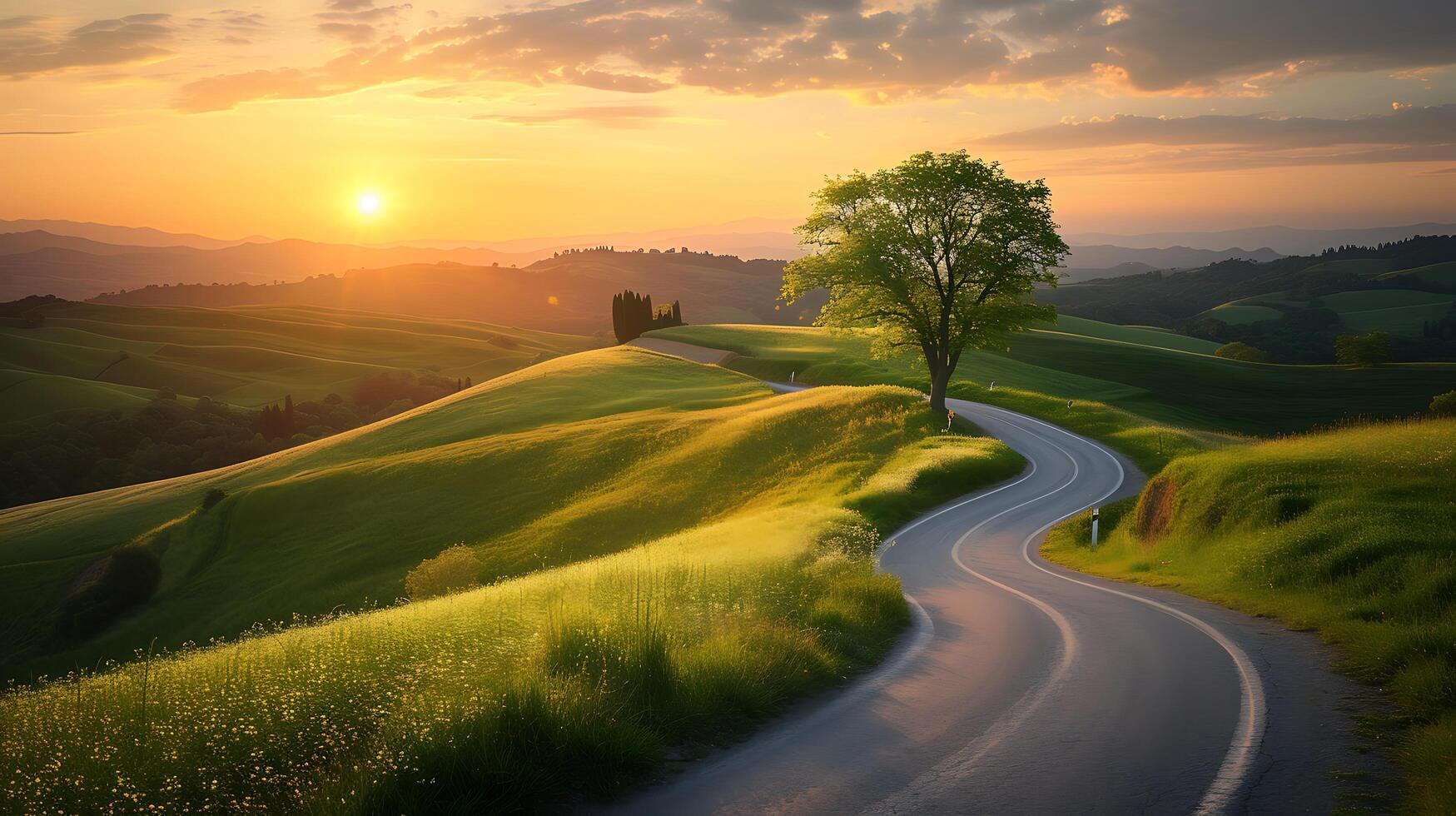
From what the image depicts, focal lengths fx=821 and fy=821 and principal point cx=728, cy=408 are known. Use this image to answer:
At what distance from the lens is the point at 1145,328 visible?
158875 millimetres

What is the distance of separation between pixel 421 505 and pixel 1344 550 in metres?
43.7

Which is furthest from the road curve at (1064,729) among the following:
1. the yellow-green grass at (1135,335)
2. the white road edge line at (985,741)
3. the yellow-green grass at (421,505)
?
the yellow-green grass at (1135,335)

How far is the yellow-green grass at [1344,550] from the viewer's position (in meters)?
8.80

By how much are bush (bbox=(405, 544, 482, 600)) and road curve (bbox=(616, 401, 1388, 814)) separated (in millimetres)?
25635

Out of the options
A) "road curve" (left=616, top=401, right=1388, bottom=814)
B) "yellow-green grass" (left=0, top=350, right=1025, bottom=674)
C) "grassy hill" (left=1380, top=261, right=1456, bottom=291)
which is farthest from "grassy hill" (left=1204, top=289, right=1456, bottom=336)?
"road curve" (left=616, top=401, right=1388, bottom=814)

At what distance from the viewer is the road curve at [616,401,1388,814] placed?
681 cm

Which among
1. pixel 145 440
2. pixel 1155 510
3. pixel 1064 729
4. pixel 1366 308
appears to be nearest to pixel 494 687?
pixel 1064 729

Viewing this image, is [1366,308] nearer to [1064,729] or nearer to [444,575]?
[444,575]

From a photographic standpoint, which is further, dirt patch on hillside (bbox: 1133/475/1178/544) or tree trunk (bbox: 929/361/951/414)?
tree trunk (bbox: 929/361/951/414)

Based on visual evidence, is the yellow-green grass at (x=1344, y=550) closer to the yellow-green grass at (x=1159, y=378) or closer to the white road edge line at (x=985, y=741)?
the white road edge line at (x=985, y=741)

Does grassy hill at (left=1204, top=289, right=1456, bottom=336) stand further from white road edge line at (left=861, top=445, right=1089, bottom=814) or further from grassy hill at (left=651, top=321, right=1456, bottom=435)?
white road edge line at (left=861, top=445, right=1089, bottom=814)

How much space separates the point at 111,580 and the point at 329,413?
79.0 meters

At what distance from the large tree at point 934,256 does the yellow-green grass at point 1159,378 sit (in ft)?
58.7

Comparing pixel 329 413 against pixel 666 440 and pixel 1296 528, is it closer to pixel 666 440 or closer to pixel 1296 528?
pixel 666 440
